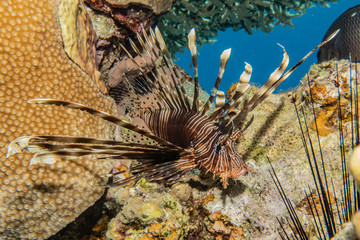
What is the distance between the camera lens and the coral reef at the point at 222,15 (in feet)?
18.7

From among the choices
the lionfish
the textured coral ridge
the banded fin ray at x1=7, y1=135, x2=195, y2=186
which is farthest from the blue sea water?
the banded fin ray at x1=7, y1=135, x2=195, y2=186

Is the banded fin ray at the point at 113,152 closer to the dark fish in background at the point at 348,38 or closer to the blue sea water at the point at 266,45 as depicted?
the dark fish in background at the point at 348,38

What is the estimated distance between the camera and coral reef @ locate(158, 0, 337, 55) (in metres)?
5.71

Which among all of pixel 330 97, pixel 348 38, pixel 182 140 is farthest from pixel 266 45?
pixel 182 140

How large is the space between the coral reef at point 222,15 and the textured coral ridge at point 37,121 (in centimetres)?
355

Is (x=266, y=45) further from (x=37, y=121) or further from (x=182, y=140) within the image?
(x=37, y=121)

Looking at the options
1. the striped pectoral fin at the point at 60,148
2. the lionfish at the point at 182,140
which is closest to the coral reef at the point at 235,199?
the lionfish at the point at 182,140

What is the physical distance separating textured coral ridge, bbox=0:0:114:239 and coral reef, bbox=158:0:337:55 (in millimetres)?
3554

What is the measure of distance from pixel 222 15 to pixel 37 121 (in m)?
4.87

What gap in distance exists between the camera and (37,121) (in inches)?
101

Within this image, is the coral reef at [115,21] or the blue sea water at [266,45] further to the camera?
the blue sea water at [266,45]

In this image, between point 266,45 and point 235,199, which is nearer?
point 235,199

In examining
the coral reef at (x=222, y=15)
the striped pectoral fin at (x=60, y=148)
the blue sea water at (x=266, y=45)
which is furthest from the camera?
the blue sea water at (x=266, y=45)

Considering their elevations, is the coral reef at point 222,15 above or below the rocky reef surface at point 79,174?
above
